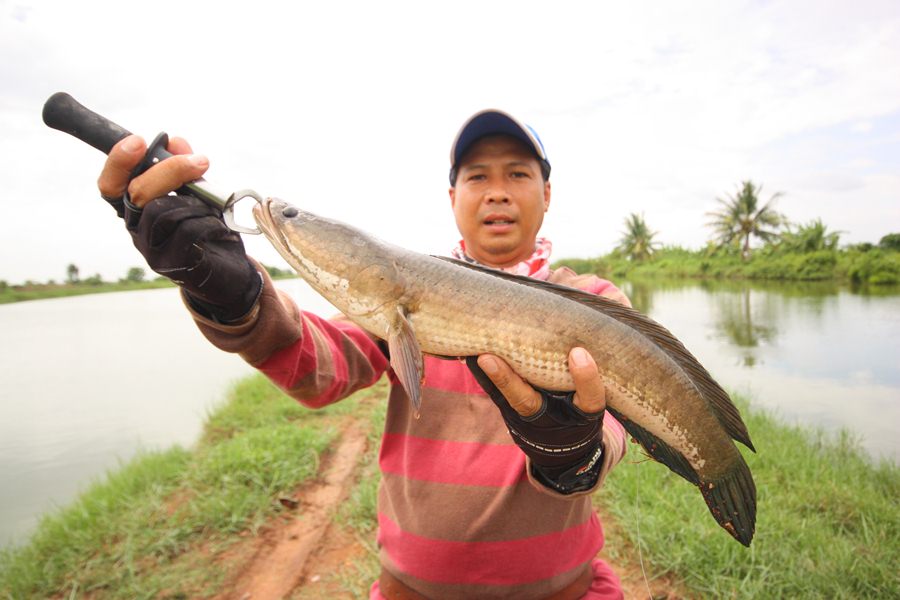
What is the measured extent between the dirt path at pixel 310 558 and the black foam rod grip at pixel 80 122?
9.58 feet

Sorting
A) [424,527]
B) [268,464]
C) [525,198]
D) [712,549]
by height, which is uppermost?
[525,198]

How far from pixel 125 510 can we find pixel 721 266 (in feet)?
154

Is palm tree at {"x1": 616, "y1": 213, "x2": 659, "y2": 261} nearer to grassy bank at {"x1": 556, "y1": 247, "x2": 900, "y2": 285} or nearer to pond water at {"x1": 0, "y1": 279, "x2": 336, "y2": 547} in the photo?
grassy bank at {"x1": 556, "y1": 247, "x2": 900, "y2": 285}

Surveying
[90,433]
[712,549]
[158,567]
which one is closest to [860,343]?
[712,549]

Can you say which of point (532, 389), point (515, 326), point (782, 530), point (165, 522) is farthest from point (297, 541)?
point (782, 530)

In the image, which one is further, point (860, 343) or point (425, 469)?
point (860, 343)

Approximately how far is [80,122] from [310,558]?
10.4 ft

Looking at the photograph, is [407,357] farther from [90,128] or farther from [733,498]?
[733,498]

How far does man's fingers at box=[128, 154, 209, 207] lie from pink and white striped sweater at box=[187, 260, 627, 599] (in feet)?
1.56

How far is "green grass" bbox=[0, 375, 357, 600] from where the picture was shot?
10.2ft

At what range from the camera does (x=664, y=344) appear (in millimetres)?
1839

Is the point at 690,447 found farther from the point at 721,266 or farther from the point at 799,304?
the point at 721,266

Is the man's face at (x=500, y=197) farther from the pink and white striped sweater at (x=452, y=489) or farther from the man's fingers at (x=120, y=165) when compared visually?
the man's fingers at (x=120, y=165)

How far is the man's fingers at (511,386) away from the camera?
161cm
